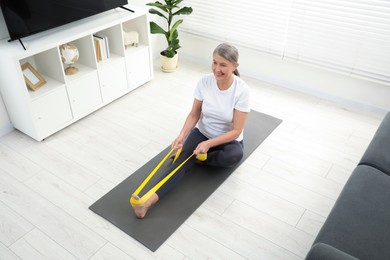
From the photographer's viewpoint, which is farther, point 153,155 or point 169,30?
point 169,30

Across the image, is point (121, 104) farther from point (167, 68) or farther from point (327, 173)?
point (327, 173)

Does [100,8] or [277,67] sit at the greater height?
[100,8]

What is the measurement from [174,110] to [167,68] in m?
0.75

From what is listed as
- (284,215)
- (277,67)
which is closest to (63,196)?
(284,215)

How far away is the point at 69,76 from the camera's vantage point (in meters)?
2.76

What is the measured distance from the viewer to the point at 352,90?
3117 mm

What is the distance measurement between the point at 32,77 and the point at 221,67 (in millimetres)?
1415

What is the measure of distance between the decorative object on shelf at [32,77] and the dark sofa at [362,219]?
82.9 inches

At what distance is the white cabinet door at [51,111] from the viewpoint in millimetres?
2557

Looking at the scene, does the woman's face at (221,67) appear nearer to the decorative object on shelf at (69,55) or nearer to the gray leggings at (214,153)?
the gray leggings at (214,153)

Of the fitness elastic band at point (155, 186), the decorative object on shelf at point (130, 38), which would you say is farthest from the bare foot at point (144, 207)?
the decorative object on shelf at point (130, 38)

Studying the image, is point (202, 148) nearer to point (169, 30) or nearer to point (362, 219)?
point (362, 219)

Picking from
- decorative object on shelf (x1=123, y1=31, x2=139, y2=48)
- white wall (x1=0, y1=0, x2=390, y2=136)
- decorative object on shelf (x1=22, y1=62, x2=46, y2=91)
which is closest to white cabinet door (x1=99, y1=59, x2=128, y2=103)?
decorative object on shelf (x1=123, y1=31, x2=139, y2=48)

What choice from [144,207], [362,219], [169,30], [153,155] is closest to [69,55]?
[153,155]
